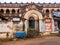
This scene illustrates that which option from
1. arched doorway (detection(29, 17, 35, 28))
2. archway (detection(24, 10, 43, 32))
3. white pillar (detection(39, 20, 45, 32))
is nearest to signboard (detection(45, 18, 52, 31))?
white pillar (detection(39, 20, 45, 32))

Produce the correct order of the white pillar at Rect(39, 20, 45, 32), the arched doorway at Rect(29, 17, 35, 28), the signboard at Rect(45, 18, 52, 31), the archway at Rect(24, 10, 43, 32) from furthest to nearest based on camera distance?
the arched doorway at Rect(29, 17, 35, 28)
the signboard at Rect(45, 18, 52, 31)
the archway at Rect(24, 10, 43, 32)
the white pillar at Rect(39, 20, 45, 32)

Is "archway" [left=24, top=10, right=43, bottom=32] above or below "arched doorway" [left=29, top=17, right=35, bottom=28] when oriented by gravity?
above

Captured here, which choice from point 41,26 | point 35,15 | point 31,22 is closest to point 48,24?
point 41,26

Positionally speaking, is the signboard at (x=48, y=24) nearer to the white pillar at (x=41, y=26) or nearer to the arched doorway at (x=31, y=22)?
the white pillar at (x=41, y=26)

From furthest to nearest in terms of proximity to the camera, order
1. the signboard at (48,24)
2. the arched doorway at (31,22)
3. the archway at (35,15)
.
A: the arched doorway at (31,22) < the signboard at (48,24) < the archway at (35,15)

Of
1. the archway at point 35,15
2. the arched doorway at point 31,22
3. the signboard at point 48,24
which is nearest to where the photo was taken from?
the archway at point 35,15

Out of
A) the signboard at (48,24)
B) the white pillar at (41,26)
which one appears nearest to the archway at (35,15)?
the white pillar at (41,26)

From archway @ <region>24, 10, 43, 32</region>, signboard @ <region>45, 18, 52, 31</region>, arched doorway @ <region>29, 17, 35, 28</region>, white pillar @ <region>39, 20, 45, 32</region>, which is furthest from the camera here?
arched doorway @ <region>29, 17, 35, 28</region>

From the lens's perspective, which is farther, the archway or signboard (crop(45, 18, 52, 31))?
signboard (crop(45, 18, 52, 31))

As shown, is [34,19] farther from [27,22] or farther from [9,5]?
[9,5]

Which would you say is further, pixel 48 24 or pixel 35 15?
pixel 35 15

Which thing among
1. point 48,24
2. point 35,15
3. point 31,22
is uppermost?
point 35,15

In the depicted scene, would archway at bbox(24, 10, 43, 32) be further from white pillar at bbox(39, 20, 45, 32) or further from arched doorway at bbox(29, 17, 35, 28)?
arched doorway at bbox(29, 17, 35, 28)

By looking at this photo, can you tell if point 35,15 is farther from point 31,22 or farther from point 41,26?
point 41,26
